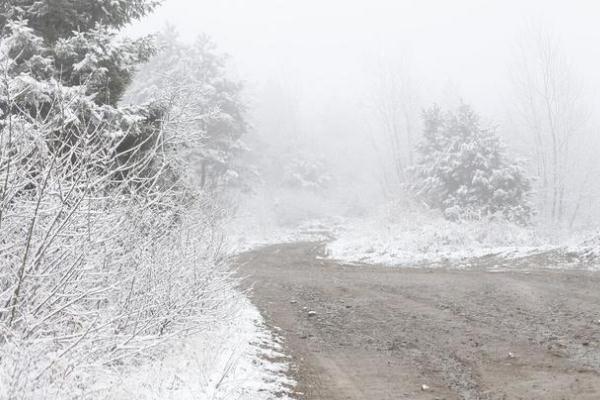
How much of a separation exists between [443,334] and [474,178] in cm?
2005

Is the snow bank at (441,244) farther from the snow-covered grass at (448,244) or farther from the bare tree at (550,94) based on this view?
the bare tree at (550,94)

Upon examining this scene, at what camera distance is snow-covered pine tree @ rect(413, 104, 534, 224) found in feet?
85.8

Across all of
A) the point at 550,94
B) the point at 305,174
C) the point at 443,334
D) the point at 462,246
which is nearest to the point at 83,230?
the point at 443,334

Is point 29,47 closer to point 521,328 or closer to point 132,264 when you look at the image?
point 132,264

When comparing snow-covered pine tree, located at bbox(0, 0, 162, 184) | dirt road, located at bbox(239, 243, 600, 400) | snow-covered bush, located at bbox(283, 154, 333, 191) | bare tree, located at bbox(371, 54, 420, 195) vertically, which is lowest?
dirt road, located at bbox(239, 243, 600, 400)

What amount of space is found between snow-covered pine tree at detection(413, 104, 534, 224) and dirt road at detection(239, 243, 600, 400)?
13.7 metres

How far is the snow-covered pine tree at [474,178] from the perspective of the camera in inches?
1029

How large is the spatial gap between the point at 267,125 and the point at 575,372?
58.4m

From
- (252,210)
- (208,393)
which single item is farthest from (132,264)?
(252,210)

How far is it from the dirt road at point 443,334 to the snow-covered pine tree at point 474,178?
45.0ft

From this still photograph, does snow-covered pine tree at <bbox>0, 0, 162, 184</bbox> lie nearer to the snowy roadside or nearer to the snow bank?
the snowy roadside

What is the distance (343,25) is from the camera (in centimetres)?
13425

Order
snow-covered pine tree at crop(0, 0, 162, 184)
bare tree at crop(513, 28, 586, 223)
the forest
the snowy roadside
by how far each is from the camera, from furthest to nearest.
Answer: bare tree at crop(513, 28, 586, 223), the snowy roadside, snow-covered pine tree at crop(0, 0, 162, 184), the forest

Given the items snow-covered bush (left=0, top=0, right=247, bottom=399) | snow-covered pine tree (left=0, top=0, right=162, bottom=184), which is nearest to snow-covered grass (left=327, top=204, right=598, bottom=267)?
snow-covered bush (left=0, top=0, right=247, bottom=399)
